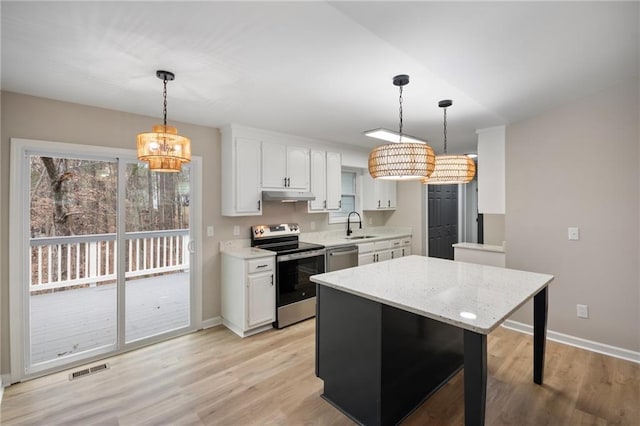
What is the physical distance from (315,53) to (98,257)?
9.17 ft

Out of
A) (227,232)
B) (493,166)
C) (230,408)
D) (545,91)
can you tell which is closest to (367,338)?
(230,408)

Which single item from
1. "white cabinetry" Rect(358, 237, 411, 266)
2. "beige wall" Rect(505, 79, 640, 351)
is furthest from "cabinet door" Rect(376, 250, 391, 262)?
"beige wall" Rect(505, 79, 640, 351)

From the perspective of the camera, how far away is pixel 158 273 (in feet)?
11.5

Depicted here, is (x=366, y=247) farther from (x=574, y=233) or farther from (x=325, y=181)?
(x=574, y=233)

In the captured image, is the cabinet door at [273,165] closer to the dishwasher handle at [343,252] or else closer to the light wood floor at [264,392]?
the dishwasher handle at [343,252]

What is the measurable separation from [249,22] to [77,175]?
236 cm

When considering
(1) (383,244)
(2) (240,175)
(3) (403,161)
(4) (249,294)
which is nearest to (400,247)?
(1) (383,244)

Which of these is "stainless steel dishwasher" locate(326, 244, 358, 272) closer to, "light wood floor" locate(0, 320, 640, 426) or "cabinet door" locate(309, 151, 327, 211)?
"cabinet door" locate(309, 151, 327, 211)

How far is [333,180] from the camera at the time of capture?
4.53 metres

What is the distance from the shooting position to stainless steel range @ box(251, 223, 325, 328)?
11.6ft

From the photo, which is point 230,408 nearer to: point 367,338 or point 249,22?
point 367,338

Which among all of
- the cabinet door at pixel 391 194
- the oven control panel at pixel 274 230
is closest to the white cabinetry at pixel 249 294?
the oven control panel at pixel 274 230

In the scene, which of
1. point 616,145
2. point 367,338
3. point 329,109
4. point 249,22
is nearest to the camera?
point 249,22

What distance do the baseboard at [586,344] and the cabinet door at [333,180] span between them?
2.67m
